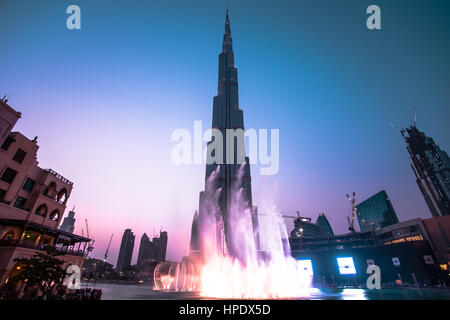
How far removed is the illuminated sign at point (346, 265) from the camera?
8012 centimetres

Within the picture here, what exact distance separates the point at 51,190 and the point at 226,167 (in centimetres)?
10369

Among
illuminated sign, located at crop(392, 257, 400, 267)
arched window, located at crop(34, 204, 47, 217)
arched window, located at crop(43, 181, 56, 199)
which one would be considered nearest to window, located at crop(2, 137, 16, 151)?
arched window, located at crop(43, 181, 56, 199)

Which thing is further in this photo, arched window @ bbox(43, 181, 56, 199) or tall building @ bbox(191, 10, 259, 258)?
tall building @ bbox(191, 10, 259, 258)

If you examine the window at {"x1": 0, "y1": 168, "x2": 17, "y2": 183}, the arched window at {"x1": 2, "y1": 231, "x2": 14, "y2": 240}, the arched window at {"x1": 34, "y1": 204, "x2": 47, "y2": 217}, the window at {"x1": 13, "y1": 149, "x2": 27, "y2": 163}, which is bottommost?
the arched window at {"x1": 2, "y1": 231, "x2": 14, "y2": 240}

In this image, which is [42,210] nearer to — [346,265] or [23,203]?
[23,203]

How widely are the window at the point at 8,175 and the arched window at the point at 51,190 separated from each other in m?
6.96

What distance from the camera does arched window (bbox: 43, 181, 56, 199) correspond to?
4194 cm

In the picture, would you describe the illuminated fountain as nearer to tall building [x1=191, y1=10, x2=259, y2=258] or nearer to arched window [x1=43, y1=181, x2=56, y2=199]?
tall building [x1=191, y1=10, x2=259, y2=258]

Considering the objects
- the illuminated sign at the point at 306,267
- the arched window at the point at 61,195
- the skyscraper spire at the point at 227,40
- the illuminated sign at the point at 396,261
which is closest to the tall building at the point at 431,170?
the illuminated sign at the point at 396,261

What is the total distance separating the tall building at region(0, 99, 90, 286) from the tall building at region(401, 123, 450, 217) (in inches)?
8093

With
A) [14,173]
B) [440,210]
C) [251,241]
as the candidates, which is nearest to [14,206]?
[14,173]

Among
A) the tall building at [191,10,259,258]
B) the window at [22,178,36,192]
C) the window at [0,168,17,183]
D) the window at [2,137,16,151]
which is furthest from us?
the tall building at [191,10,259,258]
